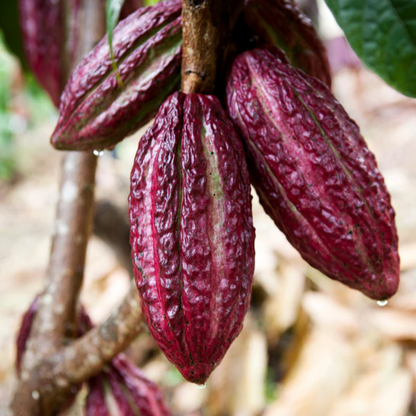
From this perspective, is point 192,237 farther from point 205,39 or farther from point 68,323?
point 68,323

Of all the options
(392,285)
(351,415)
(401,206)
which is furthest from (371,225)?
(401,206)

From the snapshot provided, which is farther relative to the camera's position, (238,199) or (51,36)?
(51,36)

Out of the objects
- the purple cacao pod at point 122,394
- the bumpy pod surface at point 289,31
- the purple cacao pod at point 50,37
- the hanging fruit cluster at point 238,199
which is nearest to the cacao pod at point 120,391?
the purple cacao pod at point 122,394

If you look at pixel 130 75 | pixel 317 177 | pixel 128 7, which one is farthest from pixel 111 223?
pixel 317 177

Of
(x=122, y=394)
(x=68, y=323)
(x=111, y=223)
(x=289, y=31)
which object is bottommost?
(x=111, y=223)

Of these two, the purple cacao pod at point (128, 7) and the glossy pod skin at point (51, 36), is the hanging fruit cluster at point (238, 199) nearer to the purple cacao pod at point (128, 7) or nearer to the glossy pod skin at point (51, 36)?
the purple cacao pod at point (128, 7)

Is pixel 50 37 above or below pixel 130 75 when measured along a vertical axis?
below
